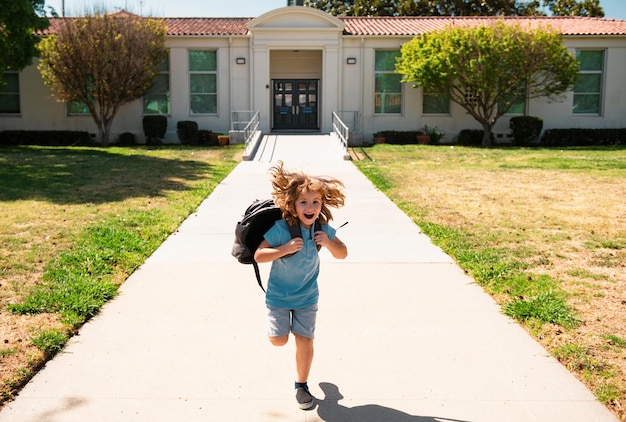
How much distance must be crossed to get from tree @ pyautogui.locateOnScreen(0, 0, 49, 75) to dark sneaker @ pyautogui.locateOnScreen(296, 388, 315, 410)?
58.0 feet

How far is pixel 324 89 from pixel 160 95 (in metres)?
6.49

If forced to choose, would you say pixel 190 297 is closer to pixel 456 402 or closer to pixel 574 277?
pixel 456 402

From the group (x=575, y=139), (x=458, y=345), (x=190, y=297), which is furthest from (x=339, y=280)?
(x=575, y=139)

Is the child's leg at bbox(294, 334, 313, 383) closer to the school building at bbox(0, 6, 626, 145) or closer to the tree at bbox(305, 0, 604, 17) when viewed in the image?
the school building at bbox(0, 6, 626, 145)

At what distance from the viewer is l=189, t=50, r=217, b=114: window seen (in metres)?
26.7

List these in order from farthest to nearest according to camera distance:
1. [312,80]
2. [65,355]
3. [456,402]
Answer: [312,80] < [65,355] < [456,402]

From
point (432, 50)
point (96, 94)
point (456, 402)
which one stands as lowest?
point (456, 402)

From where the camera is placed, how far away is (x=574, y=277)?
6621 millimetres

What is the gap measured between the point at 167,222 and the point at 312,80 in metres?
→ 20.0

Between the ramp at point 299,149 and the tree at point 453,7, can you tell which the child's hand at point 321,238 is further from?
the tree at point 453,7

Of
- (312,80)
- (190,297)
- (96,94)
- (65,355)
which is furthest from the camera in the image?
(312,80)

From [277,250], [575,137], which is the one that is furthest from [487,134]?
[277,250]

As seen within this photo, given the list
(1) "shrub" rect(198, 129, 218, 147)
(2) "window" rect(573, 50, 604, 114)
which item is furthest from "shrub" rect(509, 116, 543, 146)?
(1) "shrub" rect(198, 129, 218, 147)

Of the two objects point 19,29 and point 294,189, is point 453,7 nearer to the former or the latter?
point 19,29
